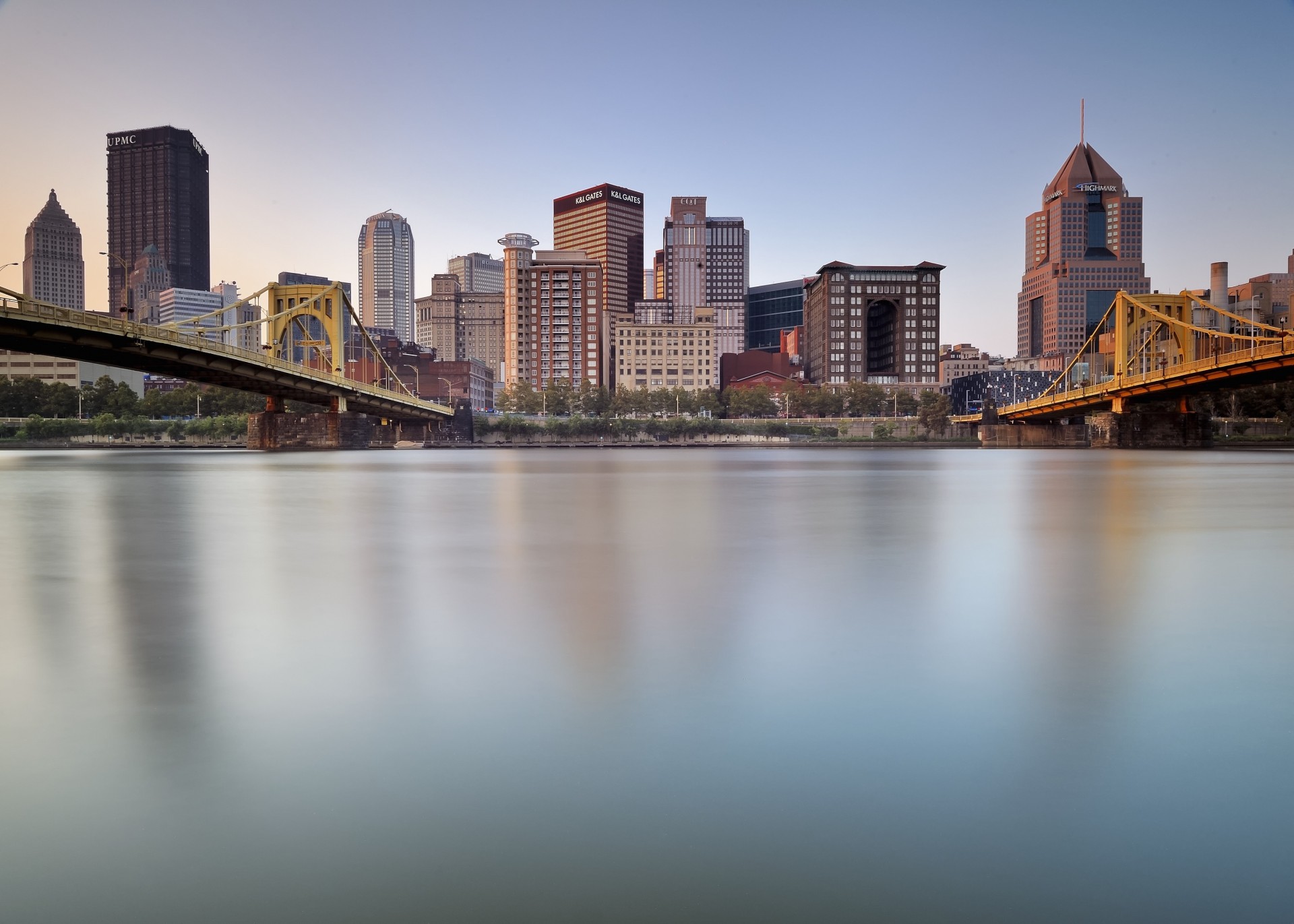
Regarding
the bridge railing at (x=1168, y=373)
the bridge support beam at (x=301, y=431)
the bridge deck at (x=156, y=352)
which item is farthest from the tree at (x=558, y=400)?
the bridge railing at (x=1168, y=373)

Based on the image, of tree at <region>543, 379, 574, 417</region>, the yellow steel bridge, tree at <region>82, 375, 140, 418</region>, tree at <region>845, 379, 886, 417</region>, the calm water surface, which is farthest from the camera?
tree at <region>845, 379, 886, 417</region>

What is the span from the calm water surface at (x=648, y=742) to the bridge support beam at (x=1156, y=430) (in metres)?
75.2

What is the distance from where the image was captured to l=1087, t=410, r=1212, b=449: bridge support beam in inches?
2995

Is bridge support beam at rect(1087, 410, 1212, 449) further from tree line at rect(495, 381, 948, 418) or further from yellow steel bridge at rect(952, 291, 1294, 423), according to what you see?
tree line at rect(495, 381, 948, 418)

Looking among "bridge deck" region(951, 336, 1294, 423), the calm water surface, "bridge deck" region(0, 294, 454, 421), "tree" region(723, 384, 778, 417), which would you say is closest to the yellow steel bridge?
"bridge deck" region(951, 336, 1294, 423)

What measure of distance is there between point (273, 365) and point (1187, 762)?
62.7 meters

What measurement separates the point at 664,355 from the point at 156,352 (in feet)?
467

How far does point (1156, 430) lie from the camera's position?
256ft

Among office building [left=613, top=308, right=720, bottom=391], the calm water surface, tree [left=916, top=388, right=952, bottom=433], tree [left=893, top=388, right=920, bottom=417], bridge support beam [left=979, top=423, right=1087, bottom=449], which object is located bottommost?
the calm water surface

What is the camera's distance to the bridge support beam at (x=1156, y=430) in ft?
250

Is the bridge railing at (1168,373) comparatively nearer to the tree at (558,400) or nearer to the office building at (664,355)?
the tree at (558,400)

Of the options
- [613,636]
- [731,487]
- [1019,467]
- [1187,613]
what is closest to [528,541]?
[613,636]

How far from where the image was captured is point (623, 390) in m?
149

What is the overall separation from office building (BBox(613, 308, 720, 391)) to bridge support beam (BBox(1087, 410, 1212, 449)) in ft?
367
